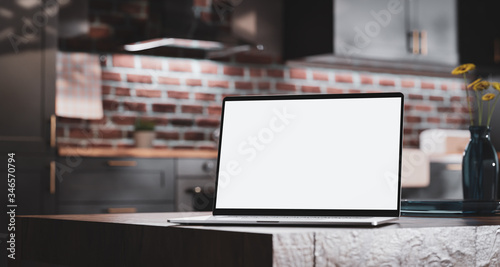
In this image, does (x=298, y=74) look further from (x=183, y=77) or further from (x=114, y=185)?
(x=114, y=185)

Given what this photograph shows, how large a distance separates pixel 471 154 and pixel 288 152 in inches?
27.5

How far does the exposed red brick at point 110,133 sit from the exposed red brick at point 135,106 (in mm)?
153

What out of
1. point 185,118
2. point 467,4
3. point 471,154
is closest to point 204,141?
point 185,118

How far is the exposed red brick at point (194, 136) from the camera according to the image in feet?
14.2

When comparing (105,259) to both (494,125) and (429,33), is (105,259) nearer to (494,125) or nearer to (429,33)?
(429,33)

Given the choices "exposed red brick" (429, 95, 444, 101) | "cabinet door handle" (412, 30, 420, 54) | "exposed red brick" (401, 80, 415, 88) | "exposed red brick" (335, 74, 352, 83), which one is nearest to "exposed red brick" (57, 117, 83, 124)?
"exposed red brick" (335, 74, 352, 83)

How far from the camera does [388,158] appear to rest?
3.51 feet

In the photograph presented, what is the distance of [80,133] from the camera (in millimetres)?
3967

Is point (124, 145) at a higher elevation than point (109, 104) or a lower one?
lower

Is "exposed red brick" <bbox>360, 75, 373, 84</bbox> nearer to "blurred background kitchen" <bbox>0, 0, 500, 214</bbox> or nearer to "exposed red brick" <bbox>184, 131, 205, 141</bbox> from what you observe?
"blurred background kitchen" <bbox>0, 0, 500, 214</bbox>

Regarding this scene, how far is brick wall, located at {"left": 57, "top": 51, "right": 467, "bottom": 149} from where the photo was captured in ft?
13.3

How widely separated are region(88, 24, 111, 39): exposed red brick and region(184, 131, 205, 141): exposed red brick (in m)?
0.76

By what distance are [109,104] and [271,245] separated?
341cm

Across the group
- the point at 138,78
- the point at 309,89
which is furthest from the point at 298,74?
the point at 138,78
